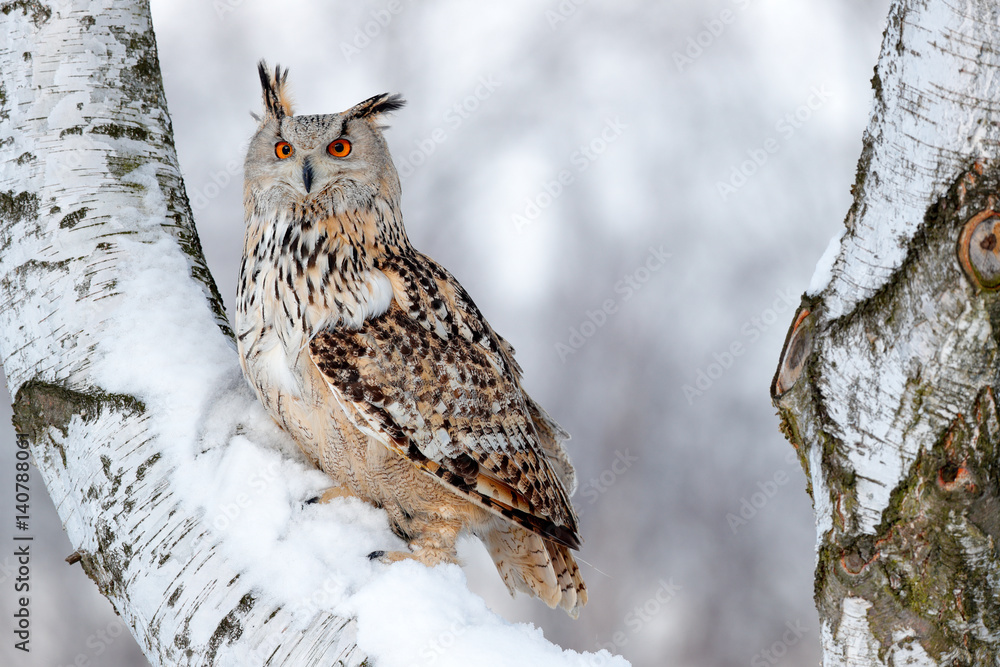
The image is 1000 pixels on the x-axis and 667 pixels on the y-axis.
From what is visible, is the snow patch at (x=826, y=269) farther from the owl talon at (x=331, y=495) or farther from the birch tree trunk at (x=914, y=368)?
the owl talon at (x=331, y=495)

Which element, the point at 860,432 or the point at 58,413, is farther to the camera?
the point at 58,413

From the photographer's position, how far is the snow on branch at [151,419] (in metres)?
1.53

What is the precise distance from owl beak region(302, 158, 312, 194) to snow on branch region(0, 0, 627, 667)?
0.40m

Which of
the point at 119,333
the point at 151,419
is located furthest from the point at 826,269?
the point at 119,333

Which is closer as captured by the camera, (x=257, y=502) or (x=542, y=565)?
(x=257, y=502)

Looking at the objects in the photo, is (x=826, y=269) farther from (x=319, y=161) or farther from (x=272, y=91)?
(x=272, y=91)

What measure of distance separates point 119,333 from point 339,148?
938mm

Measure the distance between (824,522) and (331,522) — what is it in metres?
1.12

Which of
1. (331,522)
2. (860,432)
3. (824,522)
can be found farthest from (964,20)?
(331,522)

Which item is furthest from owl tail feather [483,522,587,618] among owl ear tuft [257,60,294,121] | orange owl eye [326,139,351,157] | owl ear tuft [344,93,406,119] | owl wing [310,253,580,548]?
owl ear tuft [257,60,294,121]

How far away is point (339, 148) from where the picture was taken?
254 centimetres

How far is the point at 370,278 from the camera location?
2391 mm

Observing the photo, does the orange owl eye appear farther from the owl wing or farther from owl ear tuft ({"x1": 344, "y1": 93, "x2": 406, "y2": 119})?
the owl wing

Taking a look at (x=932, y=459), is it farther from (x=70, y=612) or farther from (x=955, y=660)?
(x=70, y=612)
